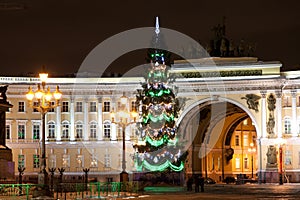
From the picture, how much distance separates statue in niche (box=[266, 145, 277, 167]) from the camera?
84356mm

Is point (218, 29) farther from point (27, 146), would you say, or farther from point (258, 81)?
point (27, 146)

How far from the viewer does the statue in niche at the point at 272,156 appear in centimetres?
8436

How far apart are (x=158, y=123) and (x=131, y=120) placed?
24.7 m

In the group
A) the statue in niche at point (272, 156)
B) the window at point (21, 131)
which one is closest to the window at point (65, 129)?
the window at point (21, 131)

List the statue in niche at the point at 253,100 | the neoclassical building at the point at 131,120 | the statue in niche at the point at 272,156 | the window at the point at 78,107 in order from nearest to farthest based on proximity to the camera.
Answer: the statue in niche at the point at 272,156
the neoclassical building at the point at 131,120
the statue in niche at the point at 253,100
the window at the point at 78,107

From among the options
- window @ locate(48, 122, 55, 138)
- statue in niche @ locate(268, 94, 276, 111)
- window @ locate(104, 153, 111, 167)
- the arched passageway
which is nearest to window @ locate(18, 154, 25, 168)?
window @ locate(48, 122, 55, 138)

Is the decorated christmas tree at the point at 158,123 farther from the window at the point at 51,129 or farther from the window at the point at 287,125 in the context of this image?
the window at the point at 51,129

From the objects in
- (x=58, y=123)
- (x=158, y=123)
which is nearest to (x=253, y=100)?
(x=58, y=123)

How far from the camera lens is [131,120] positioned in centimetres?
8656

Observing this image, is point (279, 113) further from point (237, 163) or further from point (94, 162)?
point (94, 162)

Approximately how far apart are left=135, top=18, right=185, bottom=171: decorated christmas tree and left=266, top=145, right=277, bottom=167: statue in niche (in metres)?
23.1

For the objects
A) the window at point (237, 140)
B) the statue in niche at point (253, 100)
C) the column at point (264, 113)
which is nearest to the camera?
the column at point (264, 113)

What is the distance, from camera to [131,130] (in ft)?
294

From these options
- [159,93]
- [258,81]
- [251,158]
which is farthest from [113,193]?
[251,158]
